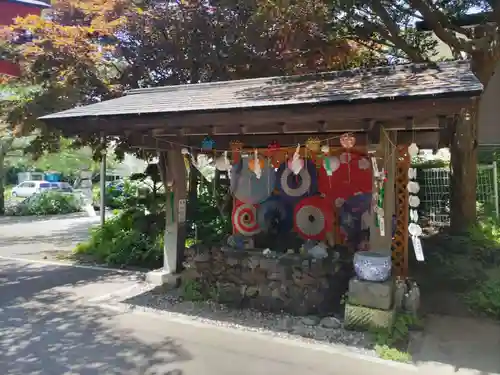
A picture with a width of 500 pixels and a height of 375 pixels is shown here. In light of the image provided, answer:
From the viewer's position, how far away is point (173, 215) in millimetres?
7535

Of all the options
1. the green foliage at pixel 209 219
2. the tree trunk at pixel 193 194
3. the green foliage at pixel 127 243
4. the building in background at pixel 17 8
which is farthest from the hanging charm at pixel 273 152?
the building in background at pixel 17 8

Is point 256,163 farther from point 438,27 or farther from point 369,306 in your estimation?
point 438,27

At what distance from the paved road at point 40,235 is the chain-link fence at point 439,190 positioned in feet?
32.2

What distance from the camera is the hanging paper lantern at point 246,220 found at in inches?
302

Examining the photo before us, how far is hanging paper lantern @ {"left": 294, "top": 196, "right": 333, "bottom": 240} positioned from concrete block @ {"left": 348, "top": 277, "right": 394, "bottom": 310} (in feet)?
6.56

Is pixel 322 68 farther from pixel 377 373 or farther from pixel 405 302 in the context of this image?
pixel 377 373

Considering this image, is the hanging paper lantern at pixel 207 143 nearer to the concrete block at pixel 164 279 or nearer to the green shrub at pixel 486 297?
the concrete block at pixel 164 279

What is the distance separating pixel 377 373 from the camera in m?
4.27

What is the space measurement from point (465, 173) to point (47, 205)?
2027 cm

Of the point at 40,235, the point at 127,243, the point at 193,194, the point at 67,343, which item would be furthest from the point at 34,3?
the point at 67,343

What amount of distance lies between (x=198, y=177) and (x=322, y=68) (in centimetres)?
410

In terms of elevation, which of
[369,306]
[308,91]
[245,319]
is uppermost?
[308,91]

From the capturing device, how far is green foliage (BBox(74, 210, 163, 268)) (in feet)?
32.2

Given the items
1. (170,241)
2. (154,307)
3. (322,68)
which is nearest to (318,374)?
(154,307)
